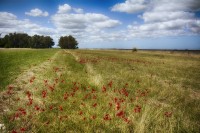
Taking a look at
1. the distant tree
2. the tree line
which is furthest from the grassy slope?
the distant tree

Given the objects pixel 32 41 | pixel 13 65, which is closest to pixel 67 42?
pixel 32 41

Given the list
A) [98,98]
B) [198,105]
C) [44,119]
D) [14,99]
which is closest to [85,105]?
[98,98]

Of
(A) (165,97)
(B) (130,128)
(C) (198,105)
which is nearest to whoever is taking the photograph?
(B) (130,128)

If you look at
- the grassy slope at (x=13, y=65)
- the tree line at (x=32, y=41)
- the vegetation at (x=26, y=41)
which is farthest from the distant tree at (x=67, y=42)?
the grassy slope at (x=13, y=65)

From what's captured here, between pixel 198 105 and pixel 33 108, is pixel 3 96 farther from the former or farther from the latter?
pixel 198 105

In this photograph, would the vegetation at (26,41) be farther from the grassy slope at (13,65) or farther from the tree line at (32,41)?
the grassy slope at (13,65)

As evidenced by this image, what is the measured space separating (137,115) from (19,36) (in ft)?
449

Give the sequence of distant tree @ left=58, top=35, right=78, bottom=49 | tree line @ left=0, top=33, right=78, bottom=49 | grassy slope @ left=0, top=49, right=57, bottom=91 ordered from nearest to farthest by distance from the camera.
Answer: grassy slope @ left=0, top=49, right=57, bottom=91 < tree line @ left=0, top=33, right=78, bottom=49 < distant tree @ left=58, top=35, right=78, bottom=49

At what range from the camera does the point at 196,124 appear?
4.44 m

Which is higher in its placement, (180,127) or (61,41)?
(61,41)

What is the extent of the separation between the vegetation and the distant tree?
11.0 metres

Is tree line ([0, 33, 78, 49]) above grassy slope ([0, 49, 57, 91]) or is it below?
above

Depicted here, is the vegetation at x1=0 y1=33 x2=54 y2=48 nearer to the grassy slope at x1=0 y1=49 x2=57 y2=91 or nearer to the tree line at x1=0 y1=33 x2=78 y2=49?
the tree line at x1=0 y1=33 x2=78 y2=49

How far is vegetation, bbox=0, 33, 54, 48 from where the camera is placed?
120 meters
